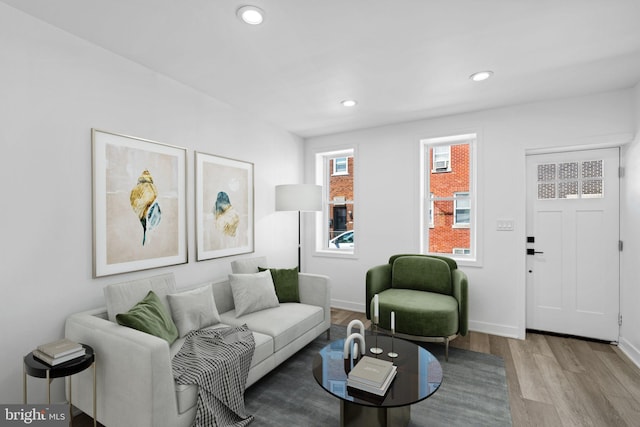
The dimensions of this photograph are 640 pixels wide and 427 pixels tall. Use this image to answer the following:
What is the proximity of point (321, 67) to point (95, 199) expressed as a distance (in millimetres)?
1966

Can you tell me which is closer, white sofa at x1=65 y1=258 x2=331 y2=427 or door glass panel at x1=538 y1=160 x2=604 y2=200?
white sofa at x1=65 y1=258 x2=331 y2=427

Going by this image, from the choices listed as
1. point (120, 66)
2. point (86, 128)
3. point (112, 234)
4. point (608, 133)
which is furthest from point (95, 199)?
point (608, 133)

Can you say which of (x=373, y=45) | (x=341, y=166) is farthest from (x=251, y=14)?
(x=341, y=166)

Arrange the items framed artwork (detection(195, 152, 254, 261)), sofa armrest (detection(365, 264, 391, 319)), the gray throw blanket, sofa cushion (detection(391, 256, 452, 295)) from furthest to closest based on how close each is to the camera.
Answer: sofa cushion (detection(391, 256, 452, 295)), sofa armrest (detection(365, 264, 391, 319)), framed artwork (detection(195, 152, 254, 261)), the gray throw blanket

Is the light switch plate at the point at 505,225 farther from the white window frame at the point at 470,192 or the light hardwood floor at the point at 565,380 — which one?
the light hardwood floor at the point at 565,380

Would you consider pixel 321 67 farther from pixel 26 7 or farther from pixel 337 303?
pixel 337 303

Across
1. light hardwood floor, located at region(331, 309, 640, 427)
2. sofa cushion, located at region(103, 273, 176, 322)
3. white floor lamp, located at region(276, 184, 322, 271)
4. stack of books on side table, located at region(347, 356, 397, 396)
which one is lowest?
light hardwood floor, located at region(331, 309, 640, 427)

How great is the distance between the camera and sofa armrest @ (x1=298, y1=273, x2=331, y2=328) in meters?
3.22

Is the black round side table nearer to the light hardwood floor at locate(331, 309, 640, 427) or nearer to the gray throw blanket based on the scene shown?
the gray throw blanket

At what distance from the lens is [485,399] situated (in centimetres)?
227

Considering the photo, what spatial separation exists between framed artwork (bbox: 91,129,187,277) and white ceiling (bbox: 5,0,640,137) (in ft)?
2.31

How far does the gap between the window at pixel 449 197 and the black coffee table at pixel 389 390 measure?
6.73 feet

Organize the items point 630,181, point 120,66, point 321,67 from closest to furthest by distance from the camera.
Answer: point 120,66 → point 321,67 → point 630,181

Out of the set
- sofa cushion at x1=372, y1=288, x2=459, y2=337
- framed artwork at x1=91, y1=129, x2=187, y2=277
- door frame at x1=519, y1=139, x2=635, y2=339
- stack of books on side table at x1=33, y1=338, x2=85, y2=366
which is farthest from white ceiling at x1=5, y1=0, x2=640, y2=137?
sofa cushion at x1=372, y1=288, x2=459, y2=337
